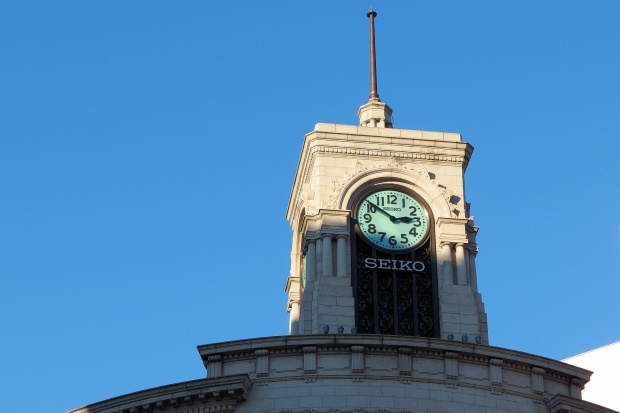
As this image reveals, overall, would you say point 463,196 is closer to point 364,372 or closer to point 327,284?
point 327,284

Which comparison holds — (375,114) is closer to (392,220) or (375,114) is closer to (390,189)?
(390,189)

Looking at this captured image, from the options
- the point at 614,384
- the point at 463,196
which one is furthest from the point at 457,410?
the point at 614,384

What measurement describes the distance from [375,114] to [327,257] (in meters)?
10.4

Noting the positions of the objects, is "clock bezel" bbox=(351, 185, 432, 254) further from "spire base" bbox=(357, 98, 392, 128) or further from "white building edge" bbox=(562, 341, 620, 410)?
"white building edge" bbox=(562, 341, 620, 410)

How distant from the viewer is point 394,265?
64.5 meters

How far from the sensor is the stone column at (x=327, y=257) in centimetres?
6388

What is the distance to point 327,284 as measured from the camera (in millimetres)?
63312

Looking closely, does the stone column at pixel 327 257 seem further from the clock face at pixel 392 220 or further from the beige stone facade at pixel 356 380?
the beige stone facade at pixel 356 380

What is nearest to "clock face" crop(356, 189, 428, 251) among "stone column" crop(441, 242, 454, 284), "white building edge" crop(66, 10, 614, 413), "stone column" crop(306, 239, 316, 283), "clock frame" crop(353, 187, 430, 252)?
"clock frame" crop(353, 187, 430, 252)

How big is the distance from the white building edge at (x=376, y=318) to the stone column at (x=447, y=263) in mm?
44

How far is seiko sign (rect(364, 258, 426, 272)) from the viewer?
211 ft

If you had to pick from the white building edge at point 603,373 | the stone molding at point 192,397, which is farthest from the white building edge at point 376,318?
the white building edge at point 603,373

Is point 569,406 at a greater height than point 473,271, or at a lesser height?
lesser

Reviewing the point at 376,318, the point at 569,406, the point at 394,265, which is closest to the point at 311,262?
the point at 394,265
